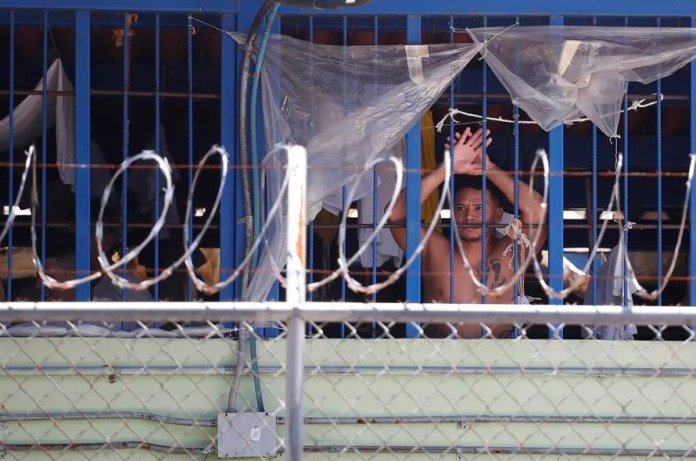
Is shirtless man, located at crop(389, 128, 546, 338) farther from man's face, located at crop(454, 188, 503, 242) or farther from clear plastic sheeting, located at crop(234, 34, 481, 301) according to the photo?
clear plastic sheeting, located at crop(234, 34, 481, 301)

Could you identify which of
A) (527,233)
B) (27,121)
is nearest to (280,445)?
(527,233)

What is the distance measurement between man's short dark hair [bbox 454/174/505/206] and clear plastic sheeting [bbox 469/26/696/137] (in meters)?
0.99

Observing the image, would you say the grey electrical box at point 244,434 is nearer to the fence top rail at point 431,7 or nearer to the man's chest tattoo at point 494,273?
the man's chest tattoo at point 494,273

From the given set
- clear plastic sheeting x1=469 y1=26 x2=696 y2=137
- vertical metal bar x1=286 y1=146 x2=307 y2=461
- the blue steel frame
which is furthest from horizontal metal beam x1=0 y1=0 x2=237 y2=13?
vertical metal bar x1=286 y1=146 x2=307 y2=461

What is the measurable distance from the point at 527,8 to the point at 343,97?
3.51 feet

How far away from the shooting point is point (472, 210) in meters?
6.32

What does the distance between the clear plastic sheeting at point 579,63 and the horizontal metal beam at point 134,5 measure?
1327 millimetres

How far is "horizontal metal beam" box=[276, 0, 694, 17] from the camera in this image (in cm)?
564

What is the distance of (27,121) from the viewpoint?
245 inches

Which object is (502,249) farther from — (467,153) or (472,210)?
(467,153)

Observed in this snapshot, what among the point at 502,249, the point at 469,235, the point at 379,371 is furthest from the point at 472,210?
the point at 379,371

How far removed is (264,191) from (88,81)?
108 centimetres

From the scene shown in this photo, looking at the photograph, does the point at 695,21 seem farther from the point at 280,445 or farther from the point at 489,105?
the point at 280,445

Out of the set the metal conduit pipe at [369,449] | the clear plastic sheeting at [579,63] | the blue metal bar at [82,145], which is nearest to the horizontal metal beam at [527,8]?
the clear plastic sheeting at [579,63]
